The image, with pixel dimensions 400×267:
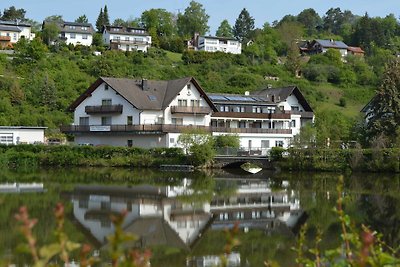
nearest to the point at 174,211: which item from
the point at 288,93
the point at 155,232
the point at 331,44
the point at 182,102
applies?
the point at 155,232

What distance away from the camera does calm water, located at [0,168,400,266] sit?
17.5m

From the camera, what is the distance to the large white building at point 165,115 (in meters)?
57.6

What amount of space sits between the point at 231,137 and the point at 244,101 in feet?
27.4

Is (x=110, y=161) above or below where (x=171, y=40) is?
below

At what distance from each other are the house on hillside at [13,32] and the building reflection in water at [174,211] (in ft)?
245

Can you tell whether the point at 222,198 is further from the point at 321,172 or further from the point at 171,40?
the point at 171,40

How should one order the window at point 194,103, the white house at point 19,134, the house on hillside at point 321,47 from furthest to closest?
the house on hillside at point 321,47
the window at point 194,103
the white house at point 19,134

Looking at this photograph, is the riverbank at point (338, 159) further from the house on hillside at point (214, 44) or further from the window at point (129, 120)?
the house on hillside at point (214, 44)

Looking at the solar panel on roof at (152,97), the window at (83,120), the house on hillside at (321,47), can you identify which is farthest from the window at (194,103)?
the house on hillside at (321,47)

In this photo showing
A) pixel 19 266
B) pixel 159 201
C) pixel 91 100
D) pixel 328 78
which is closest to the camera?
pixel 19 266

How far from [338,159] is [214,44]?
7488cm

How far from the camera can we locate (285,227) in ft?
70.5

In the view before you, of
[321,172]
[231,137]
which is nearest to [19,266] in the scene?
[321,172]

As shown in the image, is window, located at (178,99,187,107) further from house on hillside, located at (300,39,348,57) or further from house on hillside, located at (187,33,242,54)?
house on hillside, located at (300,39,348,57)
